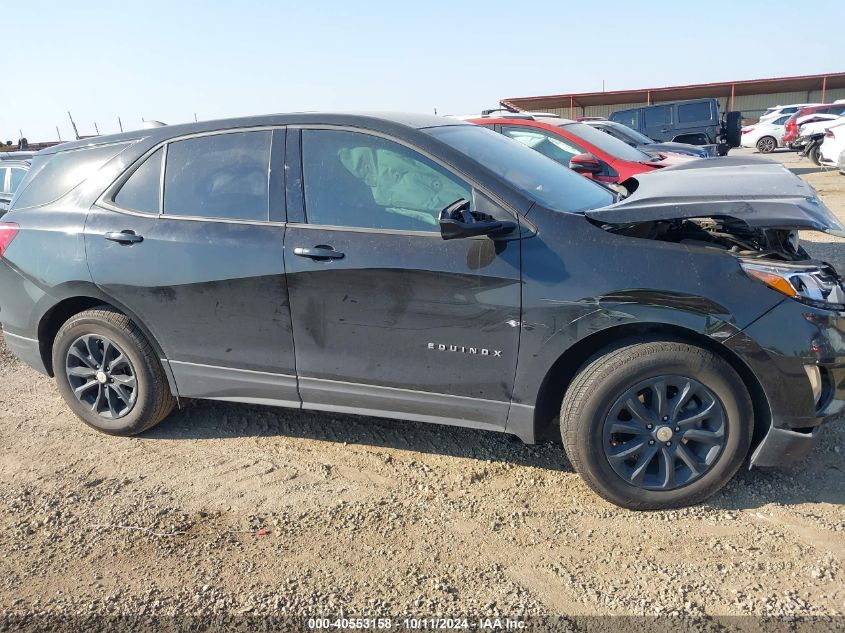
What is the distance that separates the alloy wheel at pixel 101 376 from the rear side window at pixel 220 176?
0.96 metres

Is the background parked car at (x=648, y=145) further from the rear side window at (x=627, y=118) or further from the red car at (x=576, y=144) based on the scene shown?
the rear side window at (x=627, y=118)

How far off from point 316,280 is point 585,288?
1.34m

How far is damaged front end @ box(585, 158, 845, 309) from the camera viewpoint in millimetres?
2932

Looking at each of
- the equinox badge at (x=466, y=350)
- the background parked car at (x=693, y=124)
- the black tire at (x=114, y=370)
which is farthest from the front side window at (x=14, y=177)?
the background parked car at (x=693, y=124)

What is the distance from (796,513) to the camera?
313 cm

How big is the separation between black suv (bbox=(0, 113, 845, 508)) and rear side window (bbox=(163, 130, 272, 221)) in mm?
12

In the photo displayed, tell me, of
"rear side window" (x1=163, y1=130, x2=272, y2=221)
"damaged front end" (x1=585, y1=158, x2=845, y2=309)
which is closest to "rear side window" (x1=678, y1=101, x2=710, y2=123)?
"damaged front end" (x1=585, y1=158, x2=845, y2=309)

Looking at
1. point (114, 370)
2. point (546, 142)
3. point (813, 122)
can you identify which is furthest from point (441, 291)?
point (813, 122)

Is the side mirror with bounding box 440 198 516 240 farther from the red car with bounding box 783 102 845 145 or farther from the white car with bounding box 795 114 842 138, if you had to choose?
the red car with bounding box 783 102 845 145

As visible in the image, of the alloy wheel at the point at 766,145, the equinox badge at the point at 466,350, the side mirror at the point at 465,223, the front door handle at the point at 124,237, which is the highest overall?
the side mirror at the point at 465,223

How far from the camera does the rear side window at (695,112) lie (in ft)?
60.0

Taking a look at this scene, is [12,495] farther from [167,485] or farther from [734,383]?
[734,383]

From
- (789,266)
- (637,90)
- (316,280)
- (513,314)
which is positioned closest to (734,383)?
(789,266)

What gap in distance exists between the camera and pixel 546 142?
27.1ft
